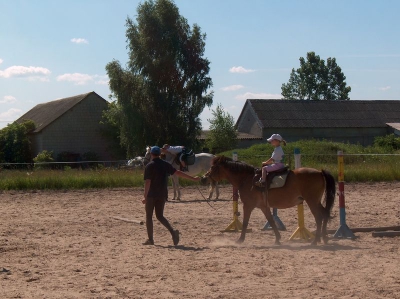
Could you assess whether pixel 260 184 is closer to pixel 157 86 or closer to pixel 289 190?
pixel 289 190

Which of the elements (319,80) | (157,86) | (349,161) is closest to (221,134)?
(157,86)

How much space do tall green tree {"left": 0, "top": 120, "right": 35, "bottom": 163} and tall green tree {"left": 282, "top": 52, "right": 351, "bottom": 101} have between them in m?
44.3

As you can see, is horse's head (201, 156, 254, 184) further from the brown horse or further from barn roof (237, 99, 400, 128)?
barn roof (237, 99, 400, 128)

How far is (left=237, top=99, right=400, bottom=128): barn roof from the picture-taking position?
54094mm

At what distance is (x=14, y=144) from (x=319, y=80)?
157ft

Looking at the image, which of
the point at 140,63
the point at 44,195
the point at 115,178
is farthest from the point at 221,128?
the point at 44,195

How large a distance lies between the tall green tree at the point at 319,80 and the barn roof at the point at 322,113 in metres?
23.4

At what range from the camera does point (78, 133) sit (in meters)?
48.5

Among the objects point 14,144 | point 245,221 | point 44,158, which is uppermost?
point 14,144

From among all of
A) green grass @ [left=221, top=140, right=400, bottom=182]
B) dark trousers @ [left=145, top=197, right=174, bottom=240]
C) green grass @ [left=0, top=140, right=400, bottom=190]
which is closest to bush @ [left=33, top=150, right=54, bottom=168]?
green grass @ [left=221, top=140, right=400, bottom=182]

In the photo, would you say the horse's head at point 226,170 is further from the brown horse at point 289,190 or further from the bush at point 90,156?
the bush at point 90,156

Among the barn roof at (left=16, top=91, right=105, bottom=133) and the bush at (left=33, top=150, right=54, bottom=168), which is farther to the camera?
the barn roof at (left=16, top=91, right=105, bottom=133)

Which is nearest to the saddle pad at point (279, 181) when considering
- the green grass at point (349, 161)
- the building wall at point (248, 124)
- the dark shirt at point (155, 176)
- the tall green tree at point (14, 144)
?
the dark shirt at point (155, 176)

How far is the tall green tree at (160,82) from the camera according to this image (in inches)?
1825
